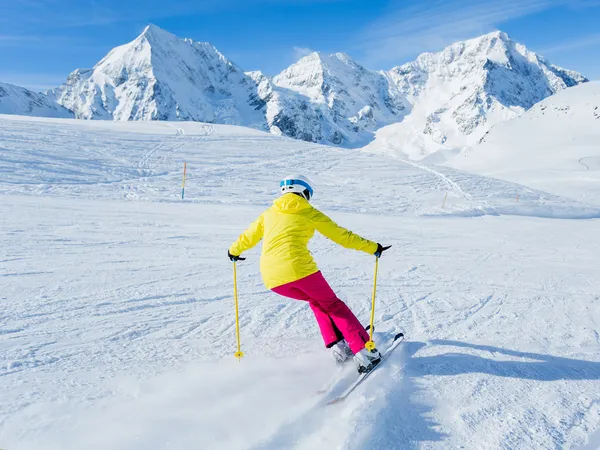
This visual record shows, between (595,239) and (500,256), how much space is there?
4826 mm

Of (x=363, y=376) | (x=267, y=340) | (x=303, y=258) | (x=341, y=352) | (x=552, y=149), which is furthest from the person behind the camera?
(x=552, y=149)

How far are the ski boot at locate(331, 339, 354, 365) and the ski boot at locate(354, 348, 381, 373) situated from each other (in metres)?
0.22

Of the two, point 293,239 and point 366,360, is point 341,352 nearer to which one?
point 366,360

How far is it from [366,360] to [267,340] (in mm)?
1263

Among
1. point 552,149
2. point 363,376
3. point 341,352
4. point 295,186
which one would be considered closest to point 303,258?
point 295,186

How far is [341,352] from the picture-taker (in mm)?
3865

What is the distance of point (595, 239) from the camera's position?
11789 mm

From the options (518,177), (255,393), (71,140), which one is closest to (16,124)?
(71,140)

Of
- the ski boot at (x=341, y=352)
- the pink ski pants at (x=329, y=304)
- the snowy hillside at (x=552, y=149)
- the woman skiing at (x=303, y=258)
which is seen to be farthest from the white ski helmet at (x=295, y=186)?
the snowy hillside at (x=552, y=149)

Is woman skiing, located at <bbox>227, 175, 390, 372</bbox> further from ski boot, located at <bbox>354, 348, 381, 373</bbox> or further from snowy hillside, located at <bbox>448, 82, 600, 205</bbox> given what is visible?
snowy hillside, located at <bbox>448, 82, 600, 205</bbox>

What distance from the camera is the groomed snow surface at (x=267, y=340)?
118 inches

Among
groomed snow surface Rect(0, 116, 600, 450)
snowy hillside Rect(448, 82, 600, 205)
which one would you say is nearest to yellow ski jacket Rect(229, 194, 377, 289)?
groomed snow surface Rect(0, 116, 600, 450)

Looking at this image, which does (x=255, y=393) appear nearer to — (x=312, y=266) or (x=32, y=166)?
(x=312, y=266)

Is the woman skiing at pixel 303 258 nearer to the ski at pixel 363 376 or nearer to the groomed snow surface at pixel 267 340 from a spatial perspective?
the ski at pixel 363 376
